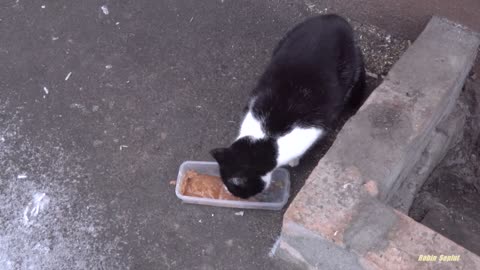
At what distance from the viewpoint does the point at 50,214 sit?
2.93 meters

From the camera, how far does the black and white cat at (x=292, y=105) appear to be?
2.63 metres

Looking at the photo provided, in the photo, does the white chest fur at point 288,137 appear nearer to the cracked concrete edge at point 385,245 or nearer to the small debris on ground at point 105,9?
the cracked concrete edge at point 385,245

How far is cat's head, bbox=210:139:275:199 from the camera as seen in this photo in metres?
2.60

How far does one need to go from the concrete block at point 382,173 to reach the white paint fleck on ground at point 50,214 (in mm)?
1118

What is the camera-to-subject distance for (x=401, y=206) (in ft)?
9.05

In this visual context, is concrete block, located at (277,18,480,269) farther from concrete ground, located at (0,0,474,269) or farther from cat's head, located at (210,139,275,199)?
concrete ground, located at (0,0,474,269)

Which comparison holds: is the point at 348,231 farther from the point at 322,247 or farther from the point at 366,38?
the point at 366,38

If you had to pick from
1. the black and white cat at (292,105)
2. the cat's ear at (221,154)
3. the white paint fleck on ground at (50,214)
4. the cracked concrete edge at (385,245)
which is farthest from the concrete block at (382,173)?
the white paint fleck on ground at (50,214)

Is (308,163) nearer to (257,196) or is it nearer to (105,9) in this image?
(257,196)

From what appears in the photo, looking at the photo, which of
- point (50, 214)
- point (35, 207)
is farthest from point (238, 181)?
point (35, 207)

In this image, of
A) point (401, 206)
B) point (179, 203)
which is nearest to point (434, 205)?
point (401, 206)

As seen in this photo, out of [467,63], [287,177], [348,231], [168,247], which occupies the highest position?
[467,63]

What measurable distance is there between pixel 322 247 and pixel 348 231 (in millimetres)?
188

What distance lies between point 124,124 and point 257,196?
114cm
